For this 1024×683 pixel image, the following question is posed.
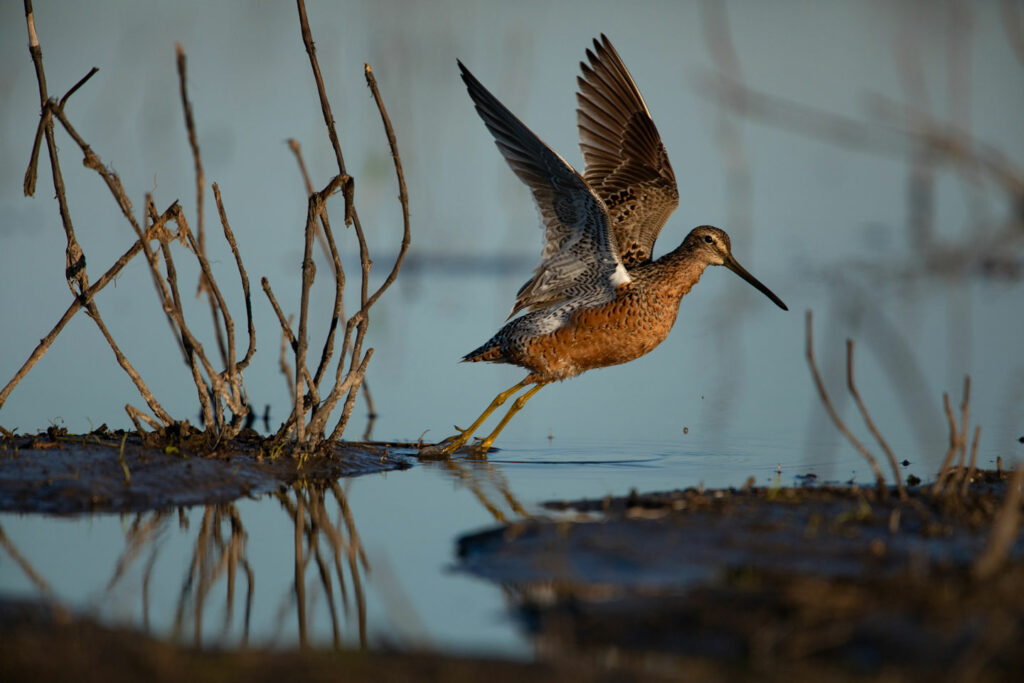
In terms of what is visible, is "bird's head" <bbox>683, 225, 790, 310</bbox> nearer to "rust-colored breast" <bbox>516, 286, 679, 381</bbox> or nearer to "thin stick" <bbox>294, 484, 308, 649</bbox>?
"rust-colored breast" <bbox>516, 286, 679, 381</bbox>

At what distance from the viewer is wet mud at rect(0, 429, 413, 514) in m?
4.43

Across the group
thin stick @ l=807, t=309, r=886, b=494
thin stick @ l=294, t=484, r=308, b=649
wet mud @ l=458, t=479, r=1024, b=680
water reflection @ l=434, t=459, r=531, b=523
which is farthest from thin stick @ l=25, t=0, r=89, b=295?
thin stick @ l=807, t=309, r=886, b=494

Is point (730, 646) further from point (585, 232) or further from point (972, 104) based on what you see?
point (972, 104)

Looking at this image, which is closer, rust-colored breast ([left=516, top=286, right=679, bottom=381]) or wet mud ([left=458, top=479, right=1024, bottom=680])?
wet mud ([left=458, top=479, right=1024, bottom=680])

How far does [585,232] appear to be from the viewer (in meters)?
5.95

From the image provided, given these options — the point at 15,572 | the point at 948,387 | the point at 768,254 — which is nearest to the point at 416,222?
the point at 768,254

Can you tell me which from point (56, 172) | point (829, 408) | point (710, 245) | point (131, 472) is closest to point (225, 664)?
point (131, 472)

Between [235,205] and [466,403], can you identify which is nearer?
[466,403]

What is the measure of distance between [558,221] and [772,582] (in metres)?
3.05

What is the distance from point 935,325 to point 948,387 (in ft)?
6.81

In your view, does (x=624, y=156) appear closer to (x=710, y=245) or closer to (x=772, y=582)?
(x=710, y=245)

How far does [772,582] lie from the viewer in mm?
3268

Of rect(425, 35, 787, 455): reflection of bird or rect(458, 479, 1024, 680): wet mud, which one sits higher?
rect(425, 35, 787, 455): reflection of bird

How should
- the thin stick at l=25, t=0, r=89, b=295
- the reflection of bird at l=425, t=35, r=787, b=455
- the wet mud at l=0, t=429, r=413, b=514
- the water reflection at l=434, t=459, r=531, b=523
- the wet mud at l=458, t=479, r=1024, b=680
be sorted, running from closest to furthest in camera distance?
the wet mud at l=458, t=479, r=1024, b=680
the wet mud at l=0, t=429, r=413, b=514
the water reflection at l=434, t=459, r=531, b=523
the thin stick at l=25, t=0, r=89, b=295
the reflection of bird at l=425, t=35, r=787, b=455
